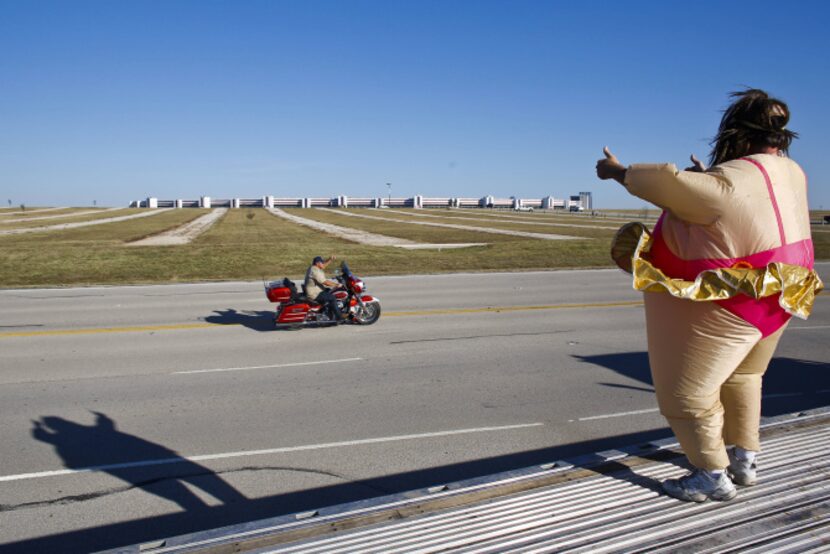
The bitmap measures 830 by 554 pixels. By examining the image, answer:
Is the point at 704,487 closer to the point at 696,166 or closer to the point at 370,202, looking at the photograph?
the point at 696,166

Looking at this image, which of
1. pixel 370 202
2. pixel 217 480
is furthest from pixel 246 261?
pixel 370 202

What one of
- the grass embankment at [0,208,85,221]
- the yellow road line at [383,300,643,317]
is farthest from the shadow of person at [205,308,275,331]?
the grass embankment at [0,208,85,221]

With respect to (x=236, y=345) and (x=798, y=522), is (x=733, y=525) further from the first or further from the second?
(x=236, y=345)

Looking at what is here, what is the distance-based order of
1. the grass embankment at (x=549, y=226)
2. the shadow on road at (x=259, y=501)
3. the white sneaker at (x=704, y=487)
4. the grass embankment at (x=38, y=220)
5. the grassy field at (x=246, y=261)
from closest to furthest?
1. the white sneaker at (x=704, y=487)
2. the shadow on road at (x=259, y=501)
3. the grassy field at (x=246, y=261)
4. the grass embankment at (x=549, y=226)
5. the grass embankment at (x=38, y=220)

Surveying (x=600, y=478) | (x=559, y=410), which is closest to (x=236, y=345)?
(x=559, y=410)

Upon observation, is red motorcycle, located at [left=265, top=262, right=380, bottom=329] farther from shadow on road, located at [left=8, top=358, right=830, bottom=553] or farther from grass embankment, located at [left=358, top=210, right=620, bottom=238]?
grass embankment, located at [left=358, top=210, right=620, bottom=238]

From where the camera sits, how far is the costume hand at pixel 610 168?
3070mm

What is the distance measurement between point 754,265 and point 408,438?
3.90 meters

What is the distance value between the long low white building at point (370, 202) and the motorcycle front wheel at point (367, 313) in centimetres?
13611

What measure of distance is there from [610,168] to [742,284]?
83cm

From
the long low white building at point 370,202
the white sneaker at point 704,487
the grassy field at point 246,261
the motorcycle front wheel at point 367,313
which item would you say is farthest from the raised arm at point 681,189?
the long low white building at point 370,202

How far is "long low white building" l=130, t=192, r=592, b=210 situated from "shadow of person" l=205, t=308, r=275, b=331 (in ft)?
444

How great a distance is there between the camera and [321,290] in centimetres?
1220

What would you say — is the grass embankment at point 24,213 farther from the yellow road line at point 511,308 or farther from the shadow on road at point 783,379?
the shadow on road at point 783,379
